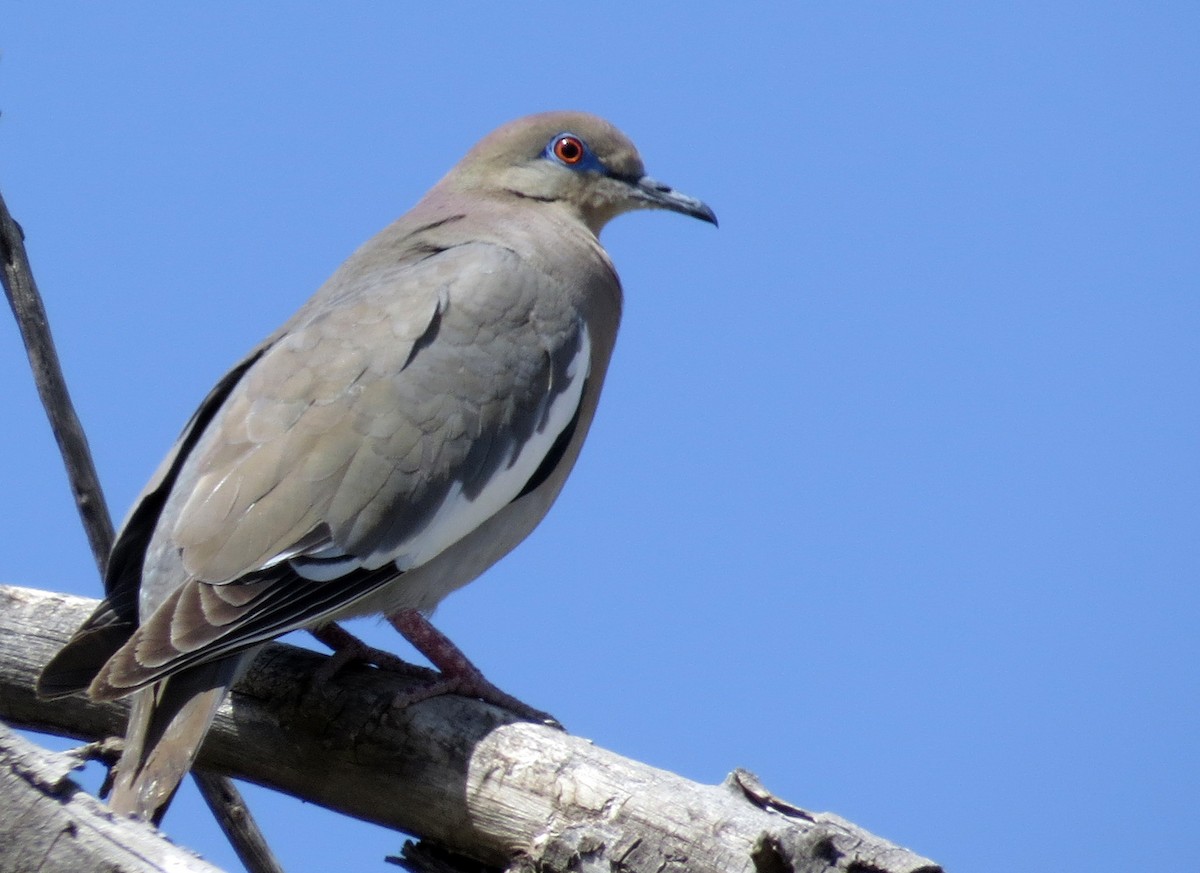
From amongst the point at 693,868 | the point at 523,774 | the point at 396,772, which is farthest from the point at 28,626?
the point at 693,868

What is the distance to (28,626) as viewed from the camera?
148 inches

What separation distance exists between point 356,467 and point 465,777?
33.1 inches

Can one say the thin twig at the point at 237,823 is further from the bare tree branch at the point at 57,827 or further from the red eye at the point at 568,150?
the red eye at the point at 568,150

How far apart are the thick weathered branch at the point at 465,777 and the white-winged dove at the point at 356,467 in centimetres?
23

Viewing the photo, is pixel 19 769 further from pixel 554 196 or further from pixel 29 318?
pixel 554 196

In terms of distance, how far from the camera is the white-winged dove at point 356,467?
3.28m

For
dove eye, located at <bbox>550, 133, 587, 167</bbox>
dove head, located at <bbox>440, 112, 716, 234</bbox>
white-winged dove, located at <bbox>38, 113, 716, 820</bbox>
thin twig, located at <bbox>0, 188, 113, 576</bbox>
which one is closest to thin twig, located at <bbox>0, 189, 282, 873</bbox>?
thin twig, located at <bbox>0, 188, 113, 576</bbox>

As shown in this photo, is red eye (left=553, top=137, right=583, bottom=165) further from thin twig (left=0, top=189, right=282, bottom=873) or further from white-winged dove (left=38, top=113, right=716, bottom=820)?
thin twig (left=0, top=189, right=282, bottom=873)

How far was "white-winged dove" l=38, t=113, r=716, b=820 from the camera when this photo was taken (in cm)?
328

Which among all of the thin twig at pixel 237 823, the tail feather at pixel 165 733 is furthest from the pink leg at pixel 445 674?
the thin twig at pixel 237 823

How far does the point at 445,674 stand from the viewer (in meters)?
3.76

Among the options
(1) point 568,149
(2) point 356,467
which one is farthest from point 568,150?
(2) point 356,467

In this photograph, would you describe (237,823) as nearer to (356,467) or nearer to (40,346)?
(356,467)

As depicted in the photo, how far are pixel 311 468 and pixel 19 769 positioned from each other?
145 centimetres
